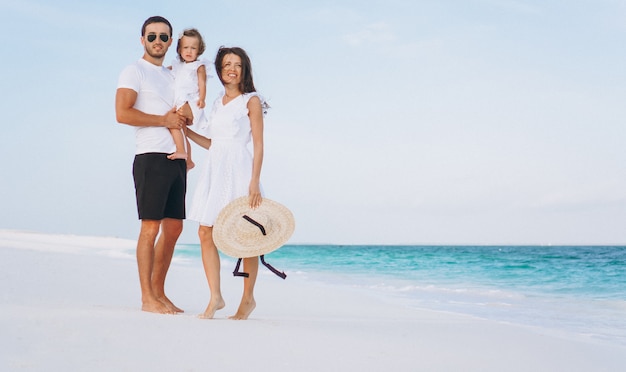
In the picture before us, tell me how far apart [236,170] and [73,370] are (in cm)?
194

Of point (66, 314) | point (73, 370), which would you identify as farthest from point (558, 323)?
point (73, 370)

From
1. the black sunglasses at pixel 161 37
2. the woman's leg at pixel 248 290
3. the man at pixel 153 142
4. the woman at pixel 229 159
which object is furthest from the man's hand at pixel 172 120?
the woman's leg at pixel 248 290

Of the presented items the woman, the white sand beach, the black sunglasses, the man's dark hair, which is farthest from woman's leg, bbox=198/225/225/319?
the man's dark hair

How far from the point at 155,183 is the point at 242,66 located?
39.8 inches

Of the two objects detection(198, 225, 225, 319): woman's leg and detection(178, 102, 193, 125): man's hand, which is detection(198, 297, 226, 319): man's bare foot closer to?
detection(198, 225, 225, 319): woman's leg

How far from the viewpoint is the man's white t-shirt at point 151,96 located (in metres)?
4.66

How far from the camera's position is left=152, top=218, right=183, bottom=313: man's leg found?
190 inches

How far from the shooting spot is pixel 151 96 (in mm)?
4723

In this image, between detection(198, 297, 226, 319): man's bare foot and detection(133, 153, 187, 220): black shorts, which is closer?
detection(198, 297, 226, 319): man's bare foot

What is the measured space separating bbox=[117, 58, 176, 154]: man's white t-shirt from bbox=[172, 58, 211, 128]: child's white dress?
112 millimetres

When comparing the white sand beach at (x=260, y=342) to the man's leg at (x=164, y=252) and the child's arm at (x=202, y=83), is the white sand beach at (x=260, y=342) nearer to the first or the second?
the man's leg at (x=164, y=252)

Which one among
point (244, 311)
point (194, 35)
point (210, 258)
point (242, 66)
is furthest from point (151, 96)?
point (244, 311)

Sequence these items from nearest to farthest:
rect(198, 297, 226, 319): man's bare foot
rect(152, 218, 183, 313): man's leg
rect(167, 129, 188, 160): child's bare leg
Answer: rect(198, 297, 226, 319): man's bare foot
rect(167, 129, 188, 160): child's bare leg
rect(152, 218, 183, 313): man's leg

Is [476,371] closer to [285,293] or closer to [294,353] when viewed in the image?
[294,353]
